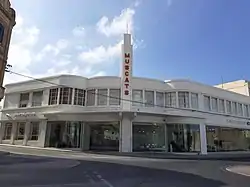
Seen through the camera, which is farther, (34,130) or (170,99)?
(170,99)

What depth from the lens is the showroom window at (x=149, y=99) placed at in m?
31.1

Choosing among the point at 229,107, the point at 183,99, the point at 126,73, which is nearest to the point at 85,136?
the point at 126,73

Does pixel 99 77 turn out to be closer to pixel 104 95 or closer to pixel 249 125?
pixel 104 95

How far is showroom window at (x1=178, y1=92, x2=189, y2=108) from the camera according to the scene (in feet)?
105

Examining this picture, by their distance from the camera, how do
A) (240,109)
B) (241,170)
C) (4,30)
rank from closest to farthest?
(241,170) → (4,30) → (240,109)

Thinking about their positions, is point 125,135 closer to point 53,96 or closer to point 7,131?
point 53,96

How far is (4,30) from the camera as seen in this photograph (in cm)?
2070

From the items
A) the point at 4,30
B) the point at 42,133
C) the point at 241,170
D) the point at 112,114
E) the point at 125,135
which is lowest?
the point at 241,170

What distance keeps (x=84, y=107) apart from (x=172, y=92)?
417 inches

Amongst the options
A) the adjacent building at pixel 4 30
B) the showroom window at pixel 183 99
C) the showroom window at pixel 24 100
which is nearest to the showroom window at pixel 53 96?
the showroom window at pixel 24 100

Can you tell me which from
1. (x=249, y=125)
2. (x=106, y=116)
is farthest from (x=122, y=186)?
(x=249, y=125)

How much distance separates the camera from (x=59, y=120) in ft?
96.6

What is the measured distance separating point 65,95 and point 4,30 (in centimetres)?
1111

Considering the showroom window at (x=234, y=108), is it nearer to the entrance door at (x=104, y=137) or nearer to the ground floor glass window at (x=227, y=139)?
the ground floor glass window at (x=227, y=139)
